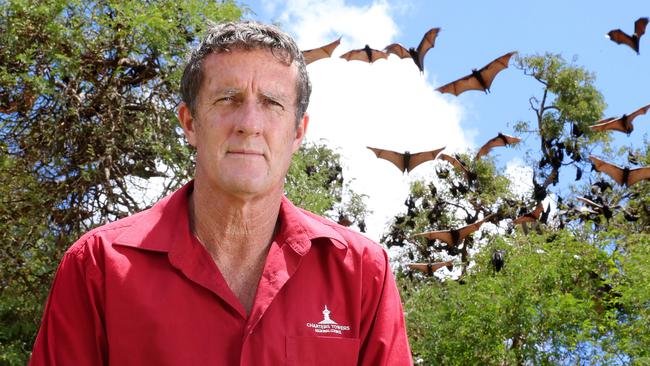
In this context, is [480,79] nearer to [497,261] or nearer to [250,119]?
[497,261]

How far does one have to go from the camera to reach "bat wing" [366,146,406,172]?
38.3 ft

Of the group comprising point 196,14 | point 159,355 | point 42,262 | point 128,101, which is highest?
point 196,14


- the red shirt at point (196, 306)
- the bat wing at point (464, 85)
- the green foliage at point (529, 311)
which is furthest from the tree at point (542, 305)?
the red shirt at point (196, 306)

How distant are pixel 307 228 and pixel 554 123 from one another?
20195mm

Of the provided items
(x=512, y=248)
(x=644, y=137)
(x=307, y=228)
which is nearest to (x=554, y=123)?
(x=644, y=137)

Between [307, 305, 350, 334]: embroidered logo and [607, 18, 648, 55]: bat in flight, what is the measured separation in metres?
12.4

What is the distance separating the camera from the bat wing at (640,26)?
1401 cm

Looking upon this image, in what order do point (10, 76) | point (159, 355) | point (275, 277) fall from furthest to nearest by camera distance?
point (10, 76)
point (275, 277)
point (159, 355)

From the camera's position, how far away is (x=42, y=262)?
356 inches

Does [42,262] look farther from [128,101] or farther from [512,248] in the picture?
[512,248]

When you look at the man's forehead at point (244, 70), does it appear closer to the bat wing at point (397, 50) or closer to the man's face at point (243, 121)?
the man's face at point (243, 121)

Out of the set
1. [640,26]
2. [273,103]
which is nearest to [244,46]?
[273,103]

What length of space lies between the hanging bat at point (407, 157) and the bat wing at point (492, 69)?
73.5 inches

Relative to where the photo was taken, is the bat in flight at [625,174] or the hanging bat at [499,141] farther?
the hanging bat at [499,141]
